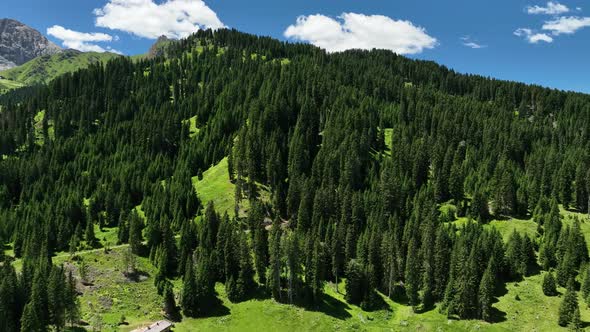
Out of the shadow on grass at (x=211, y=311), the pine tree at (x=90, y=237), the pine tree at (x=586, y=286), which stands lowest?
the shadow on grass at (x=211, y=311)

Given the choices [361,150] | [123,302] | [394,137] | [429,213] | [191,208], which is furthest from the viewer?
[394,137]

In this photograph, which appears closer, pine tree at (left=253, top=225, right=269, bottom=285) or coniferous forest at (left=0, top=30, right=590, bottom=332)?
coniferous forest at (left=0, top=30, right=590, bottom=332)

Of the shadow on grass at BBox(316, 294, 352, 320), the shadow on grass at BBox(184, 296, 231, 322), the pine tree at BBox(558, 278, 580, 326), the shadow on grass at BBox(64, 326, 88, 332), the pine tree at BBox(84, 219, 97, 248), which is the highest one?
the pine tree at BBox(558, 278, 580, 326)

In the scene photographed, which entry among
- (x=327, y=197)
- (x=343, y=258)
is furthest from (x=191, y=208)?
(x=343, y=258)

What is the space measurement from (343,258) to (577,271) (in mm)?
60016

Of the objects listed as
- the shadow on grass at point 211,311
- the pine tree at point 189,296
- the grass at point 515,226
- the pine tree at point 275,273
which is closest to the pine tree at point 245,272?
the pine tree at point 275,273

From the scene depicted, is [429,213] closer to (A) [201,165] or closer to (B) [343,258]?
(B) [343,258]

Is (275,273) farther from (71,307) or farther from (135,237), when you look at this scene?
(71,307)

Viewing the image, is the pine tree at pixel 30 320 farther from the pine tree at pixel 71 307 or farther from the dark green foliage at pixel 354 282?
the dark green foliage at pixel 354 282

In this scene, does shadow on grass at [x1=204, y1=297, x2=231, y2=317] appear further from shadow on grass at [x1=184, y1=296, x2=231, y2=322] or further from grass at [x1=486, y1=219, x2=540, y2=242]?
grass at [x1=486, y1=219, x2=540, y2=242]

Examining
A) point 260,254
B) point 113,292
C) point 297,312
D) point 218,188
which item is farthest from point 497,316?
point 218,188

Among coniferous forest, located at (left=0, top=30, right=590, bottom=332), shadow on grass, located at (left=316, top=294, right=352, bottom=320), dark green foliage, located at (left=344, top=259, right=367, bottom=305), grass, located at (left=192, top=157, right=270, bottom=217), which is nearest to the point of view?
shadow on grass, located at (left=316, top=294, right=352, bottom=320)

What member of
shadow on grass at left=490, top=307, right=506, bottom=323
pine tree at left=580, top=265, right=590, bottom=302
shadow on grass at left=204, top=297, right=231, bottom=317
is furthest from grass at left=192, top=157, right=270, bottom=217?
pine tree at left=580, top=265, right=590, bottom=302

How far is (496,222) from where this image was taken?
5453 inches
